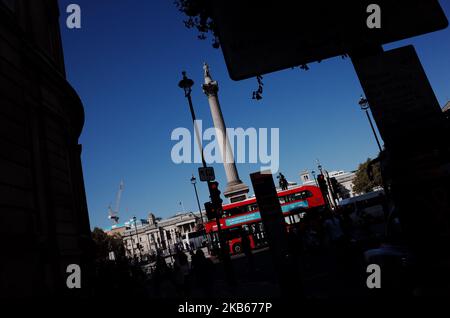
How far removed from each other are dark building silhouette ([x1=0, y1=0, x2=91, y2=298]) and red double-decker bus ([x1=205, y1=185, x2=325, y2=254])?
1593 cm

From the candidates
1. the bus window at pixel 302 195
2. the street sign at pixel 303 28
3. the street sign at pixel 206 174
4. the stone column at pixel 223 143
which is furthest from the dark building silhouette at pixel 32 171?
the stone column at pixel 223 143

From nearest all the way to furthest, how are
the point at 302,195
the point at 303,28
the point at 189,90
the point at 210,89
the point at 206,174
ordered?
the point at 303,28 → the point at 206,174 → the point at 189,90 → the point at 302,195 → the point at 210,89

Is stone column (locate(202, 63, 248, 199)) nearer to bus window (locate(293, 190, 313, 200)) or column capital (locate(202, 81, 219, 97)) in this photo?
column capital (locate(202, 81, 219, 97))

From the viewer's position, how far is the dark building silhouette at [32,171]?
6203 mm

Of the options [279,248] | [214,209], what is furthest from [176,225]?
[279,248]

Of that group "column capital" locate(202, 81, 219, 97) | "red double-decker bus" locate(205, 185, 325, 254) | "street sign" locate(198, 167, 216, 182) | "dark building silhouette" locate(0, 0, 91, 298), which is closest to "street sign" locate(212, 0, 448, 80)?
"dark building silhouette" locate(0, 0, 91, 298)

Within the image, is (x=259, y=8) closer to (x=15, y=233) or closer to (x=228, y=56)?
(x=228, y=56)

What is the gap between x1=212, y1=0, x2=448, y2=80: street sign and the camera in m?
2.25

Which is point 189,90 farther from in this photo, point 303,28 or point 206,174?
point 303,28

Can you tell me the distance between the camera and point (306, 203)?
2417 cm

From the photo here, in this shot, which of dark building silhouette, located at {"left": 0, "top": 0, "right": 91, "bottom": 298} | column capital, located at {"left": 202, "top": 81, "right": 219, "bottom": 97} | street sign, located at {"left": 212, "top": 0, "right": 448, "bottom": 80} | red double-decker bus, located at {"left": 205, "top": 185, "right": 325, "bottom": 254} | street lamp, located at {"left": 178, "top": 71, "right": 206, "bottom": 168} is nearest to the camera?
street sign, located at {"left": 212, "top": 0, "right": 448, "bottom": 80}

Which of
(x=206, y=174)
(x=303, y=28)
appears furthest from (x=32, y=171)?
(x=303, y=28)

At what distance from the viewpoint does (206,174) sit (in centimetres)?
1265

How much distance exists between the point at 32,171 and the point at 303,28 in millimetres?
7321
